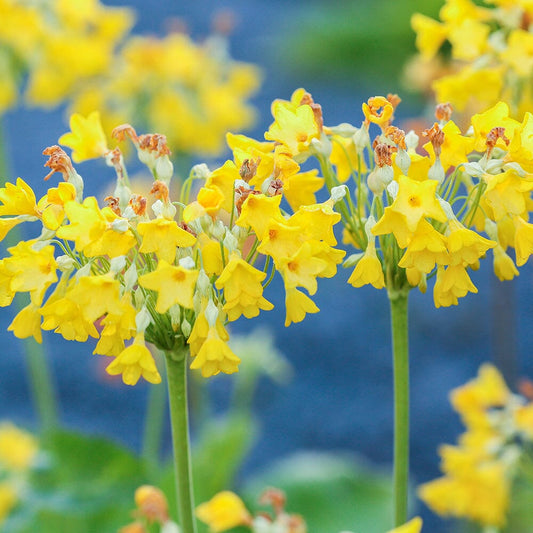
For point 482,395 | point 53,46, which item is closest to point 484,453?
point 482,395

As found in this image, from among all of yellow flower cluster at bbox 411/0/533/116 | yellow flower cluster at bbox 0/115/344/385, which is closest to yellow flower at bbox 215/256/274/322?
yellow flower cluster at bbox 0/115/344/385

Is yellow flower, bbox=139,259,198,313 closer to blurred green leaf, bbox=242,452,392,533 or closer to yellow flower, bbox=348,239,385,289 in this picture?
yellow flower, bbox=348,239,385,289

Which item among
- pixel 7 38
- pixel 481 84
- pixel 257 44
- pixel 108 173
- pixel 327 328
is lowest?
pixel 481 84

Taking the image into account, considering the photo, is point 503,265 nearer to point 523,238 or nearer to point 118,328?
point 523,238

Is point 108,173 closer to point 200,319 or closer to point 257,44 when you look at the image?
point 257,44

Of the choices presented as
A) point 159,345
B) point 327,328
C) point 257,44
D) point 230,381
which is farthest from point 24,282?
point 257,44

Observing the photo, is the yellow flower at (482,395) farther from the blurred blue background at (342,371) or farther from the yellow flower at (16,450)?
the blurred blue background at (342,371)
